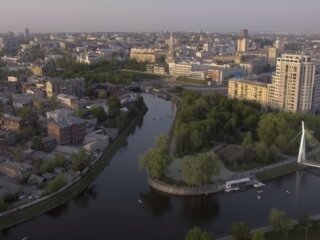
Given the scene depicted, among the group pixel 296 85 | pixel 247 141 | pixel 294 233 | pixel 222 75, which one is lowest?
pixel 294 233

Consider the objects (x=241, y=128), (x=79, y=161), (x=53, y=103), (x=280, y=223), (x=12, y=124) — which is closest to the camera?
(x=280, y=223)

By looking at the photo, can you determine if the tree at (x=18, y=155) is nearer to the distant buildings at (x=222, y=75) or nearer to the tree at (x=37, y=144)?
the tree at (x=37, y=144)

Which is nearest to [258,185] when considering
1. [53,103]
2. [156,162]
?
[156,162]

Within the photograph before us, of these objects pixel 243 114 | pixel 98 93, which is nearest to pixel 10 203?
pixel 243 114

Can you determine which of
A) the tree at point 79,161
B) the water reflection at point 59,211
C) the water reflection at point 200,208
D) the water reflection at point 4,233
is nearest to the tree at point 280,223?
the water reflection at point 200,208

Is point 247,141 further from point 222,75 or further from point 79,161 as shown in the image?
point 222,75
